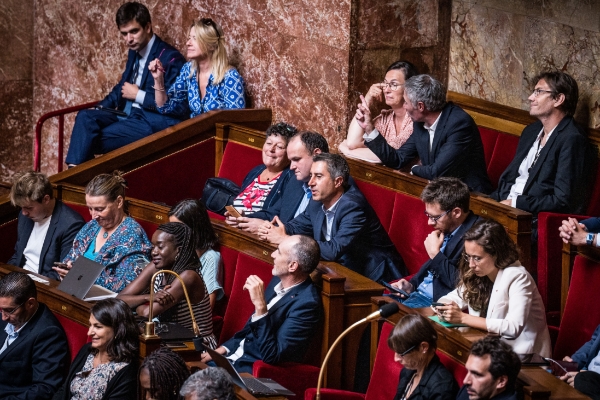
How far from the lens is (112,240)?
12.2ft

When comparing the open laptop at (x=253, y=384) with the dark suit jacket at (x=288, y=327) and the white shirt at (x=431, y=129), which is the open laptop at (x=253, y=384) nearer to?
the dark suit jacket at (x=288, y=327)

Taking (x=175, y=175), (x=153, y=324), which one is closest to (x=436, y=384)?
(x=153, y=324)

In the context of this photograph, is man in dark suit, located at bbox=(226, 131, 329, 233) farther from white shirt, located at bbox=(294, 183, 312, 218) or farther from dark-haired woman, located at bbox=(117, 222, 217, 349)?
dark-haired woman, located at bbox=(117, 222, 217, 349)

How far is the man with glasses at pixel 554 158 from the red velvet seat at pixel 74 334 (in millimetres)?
1461

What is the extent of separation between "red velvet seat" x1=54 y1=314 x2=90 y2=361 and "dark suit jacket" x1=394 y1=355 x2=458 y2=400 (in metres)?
1.11


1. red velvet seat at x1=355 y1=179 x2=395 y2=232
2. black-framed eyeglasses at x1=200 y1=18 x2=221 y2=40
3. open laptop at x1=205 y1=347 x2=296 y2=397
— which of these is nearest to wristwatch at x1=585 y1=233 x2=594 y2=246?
red velvet seat at x1=355 y1=179 x2=395 y2=232

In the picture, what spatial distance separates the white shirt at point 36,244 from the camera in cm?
400

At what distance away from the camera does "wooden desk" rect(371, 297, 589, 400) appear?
2.39 m

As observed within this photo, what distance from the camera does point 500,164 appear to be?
4094mm

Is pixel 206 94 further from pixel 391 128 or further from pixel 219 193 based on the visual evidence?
pixel 391 128

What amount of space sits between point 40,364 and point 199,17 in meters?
2.39

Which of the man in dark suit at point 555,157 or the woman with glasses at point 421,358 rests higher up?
the man in dark suit at point 555,157


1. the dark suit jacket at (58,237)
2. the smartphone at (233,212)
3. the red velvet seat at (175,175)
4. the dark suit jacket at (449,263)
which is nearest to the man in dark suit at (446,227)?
the dark suit jacket at (449,263)

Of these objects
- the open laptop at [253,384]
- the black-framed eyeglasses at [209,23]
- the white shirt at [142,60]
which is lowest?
the open laptop at [253,384]
